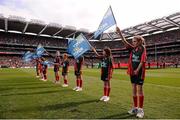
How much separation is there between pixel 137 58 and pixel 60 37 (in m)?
102

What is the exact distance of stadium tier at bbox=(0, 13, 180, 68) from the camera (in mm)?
80531

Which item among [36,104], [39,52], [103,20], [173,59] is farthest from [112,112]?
[173,59]

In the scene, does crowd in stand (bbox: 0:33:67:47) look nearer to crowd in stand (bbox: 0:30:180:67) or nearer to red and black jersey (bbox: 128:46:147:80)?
crowd in stand (bbox: 0:30:180:67)

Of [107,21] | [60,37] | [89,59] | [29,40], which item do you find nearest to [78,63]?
[107,21]

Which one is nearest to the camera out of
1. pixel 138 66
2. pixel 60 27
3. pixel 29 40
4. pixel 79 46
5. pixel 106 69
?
pixel 138 66

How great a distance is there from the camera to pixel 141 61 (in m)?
7.11

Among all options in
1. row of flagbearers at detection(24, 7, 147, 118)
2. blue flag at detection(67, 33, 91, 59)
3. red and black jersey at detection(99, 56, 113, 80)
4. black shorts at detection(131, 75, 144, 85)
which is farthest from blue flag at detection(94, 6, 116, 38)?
black shorts at detection(131, 75, 144, 85)

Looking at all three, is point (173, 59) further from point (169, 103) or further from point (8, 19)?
point (169, 103)

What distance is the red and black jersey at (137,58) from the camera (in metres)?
7.10

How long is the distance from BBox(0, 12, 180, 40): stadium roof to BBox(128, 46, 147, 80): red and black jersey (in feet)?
205

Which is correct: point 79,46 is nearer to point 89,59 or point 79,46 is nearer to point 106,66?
point 106,66

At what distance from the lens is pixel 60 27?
94.5 metres

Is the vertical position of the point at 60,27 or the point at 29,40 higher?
the point at 60,27

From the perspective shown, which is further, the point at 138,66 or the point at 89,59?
the point at 89,59
